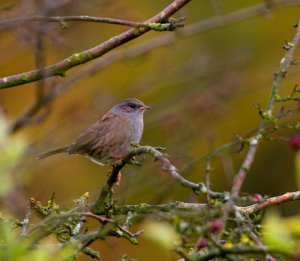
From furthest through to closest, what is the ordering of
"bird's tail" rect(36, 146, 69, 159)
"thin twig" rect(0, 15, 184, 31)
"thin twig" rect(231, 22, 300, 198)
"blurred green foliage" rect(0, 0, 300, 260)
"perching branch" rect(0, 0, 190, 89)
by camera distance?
"blurred green foliage" rect(0, 0, 300, 260) < "bird's tail" rect(36, 146, 69, 159) < "perching branch" rect(0, 0, 190, 89) < "thin twig" rect(0, 15, 184, 31) < "thin twig" rect(231, 22, 300, 198)

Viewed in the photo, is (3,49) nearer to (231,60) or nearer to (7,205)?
(231,60)

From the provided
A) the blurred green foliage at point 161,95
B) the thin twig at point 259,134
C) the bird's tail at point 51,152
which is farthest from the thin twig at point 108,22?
the bird's tail at point 51,152

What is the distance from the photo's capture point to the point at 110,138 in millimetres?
6094

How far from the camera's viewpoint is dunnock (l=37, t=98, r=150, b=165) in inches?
237

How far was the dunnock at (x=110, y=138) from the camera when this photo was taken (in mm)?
6020

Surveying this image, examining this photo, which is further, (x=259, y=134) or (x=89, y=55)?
(x=89, y=55)

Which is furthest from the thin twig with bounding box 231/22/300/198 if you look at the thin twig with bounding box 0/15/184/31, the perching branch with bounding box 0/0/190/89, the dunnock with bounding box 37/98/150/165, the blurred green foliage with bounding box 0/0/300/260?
the dunnock with bounding box 37/98/150/165

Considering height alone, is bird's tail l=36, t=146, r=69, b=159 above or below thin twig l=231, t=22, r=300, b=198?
below

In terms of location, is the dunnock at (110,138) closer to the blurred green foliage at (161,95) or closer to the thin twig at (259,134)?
the blurred green foliage at (161,95)

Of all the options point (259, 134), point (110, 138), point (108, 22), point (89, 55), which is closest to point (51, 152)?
point (110, 138)

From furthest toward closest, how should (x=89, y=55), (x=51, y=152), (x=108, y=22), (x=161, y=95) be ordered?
(x=161, y=95) → (x=51, y=152) → (x=89, y=55) → (x=108, y=22)

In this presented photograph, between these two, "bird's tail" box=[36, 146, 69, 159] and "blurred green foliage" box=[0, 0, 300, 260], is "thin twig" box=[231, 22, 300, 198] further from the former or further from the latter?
"bird's tail" box=[36, 146, 69, 159]

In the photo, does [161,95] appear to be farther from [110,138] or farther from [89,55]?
[89,55]

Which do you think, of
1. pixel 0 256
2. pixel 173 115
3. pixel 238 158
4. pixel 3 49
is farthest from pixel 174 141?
pixel 0 256
